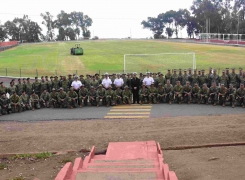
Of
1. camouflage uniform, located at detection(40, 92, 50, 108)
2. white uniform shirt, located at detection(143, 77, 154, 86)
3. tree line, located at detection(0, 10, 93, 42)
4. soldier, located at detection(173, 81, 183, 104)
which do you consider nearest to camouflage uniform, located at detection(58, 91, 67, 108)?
camouflage uniform, located at detection(40, 92, 50, 108)

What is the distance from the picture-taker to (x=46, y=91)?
59.6 feet

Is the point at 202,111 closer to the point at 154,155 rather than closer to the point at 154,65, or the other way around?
the point at 154,155

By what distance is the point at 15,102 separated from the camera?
55.6ft

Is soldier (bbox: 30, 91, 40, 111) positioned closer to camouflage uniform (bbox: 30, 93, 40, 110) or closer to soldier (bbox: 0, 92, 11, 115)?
camouflage uniform (bbox: 30, 93, 40, 110)

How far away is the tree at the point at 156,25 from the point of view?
12475 cm

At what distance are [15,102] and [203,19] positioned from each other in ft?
314

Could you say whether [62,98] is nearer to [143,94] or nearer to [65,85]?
[65,85]

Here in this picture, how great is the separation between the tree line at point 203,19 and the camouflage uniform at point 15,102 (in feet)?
236

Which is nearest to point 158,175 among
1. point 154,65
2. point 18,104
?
point 18,104

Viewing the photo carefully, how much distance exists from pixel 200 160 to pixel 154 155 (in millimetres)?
1283

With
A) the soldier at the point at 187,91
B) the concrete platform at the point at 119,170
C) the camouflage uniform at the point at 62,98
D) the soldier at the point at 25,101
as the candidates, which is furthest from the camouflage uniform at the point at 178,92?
the concrete platform at the point at 119,170

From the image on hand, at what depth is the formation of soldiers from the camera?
17.0 meters

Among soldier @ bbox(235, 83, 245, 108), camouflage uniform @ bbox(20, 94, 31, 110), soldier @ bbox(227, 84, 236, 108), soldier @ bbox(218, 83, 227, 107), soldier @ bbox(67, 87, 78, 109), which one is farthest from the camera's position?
soldier @ bbox(67, 87, 78, 109)

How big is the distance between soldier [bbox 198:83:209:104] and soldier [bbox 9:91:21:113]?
32.2ft
